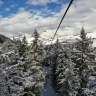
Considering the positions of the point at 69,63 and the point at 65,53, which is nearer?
the point at 69,63

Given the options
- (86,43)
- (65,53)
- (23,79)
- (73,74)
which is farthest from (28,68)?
(65,53)

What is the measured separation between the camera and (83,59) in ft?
106

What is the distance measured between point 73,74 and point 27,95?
9324 millimetres

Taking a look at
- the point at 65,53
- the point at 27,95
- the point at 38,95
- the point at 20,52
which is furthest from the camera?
the point at 65,53

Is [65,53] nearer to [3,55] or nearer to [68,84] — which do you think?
[68,84]

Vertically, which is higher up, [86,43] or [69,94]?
[86,43]

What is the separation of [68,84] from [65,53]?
7.46 metres

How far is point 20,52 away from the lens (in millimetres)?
26750

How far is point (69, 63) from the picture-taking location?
33.5m

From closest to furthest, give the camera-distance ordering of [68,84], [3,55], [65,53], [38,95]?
[3,55], [38,95], [68,84], [65,53]

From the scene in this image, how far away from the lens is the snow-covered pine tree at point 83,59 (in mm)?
31913

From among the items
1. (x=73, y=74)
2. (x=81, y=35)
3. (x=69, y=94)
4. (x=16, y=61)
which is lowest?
(x=69, y=94)

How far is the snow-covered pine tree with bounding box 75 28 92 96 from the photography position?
31.9 meters

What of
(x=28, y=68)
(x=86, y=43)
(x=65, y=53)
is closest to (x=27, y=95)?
(x=28, y=68)
